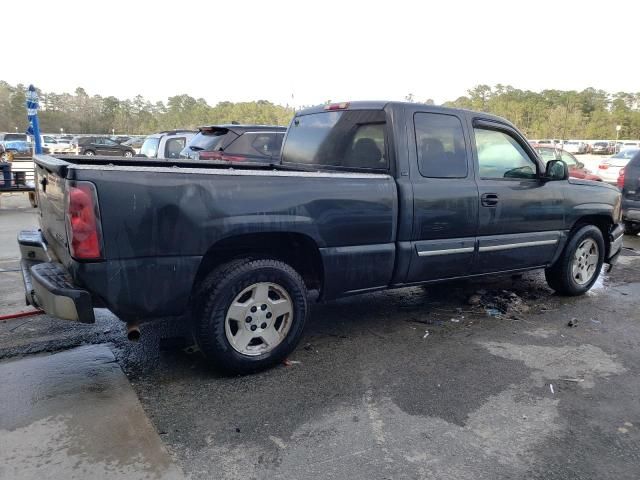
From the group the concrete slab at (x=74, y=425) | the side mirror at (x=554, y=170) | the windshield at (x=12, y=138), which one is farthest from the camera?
the windshield at (x=12, y=138)

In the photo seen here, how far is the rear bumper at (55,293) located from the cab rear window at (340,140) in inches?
93.1

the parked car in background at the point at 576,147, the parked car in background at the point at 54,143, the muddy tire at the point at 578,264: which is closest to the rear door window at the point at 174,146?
the muddy tire at the point at 578,264

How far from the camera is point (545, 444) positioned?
282 cm

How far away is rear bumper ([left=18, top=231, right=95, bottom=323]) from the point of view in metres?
2.86

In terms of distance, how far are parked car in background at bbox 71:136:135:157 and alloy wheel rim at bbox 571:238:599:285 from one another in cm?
2751

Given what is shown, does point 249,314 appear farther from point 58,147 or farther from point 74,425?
point 58,147

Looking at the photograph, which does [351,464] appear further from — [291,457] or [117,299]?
[117,299]

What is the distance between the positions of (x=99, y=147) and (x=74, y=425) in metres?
31.6

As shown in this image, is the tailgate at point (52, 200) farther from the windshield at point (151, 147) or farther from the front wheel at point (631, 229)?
the front wheel at point (631, 229)

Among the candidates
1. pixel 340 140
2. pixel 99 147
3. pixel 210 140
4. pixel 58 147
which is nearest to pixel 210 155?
pixel 210 140

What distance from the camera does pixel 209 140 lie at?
893 centimetres

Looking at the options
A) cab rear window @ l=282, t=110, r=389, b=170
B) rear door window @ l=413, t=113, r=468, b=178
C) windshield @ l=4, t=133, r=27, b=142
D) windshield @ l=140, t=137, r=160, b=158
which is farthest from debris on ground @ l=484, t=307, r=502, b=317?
windshield @ l=4, t=133, r=27, b=142

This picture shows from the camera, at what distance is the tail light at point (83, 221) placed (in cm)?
276

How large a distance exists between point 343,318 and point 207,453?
2341 millimetres
